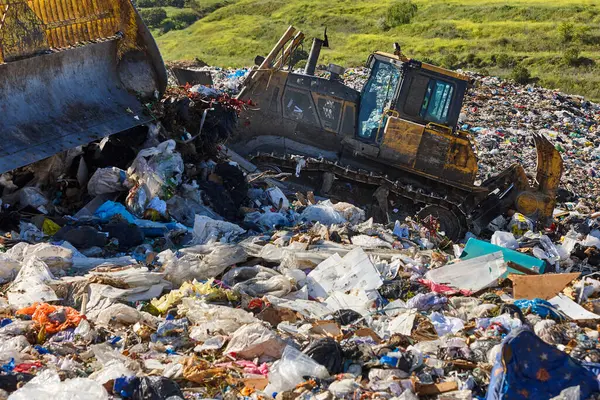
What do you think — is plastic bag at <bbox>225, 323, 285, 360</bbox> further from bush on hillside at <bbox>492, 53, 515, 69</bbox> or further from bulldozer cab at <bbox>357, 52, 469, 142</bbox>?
bush on hillside at <bbox>492, 53, 515, 69</bbox>

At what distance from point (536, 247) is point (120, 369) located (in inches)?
201

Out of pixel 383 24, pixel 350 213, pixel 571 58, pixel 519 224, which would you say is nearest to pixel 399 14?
pixel 383 24

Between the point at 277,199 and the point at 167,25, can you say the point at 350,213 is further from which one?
the point at 167,25

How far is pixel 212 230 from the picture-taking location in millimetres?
8062

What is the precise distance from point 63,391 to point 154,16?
47.8m

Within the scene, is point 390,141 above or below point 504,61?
above

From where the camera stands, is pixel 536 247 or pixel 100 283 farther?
pixel 536 247

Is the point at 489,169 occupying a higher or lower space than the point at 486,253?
lower

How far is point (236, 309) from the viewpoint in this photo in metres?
5.73

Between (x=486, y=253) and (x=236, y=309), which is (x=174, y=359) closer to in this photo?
(x=236, y=309)

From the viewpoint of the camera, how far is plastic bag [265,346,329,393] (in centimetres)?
462

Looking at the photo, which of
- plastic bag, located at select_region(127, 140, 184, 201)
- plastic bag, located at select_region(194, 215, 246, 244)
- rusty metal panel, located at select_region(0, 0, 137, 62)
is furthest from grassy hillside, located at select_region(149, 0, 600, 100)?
plastic bag, located at select_region(194, 215, 246, 244)

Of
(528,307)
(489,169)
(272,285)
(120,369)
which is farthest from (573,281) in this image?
(489,169)

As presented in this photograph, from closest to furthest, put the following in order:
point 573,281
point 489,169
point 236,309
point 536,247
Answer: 1. point 236,309
2. point 573,281
3. point 536,247
4. point 489,169
